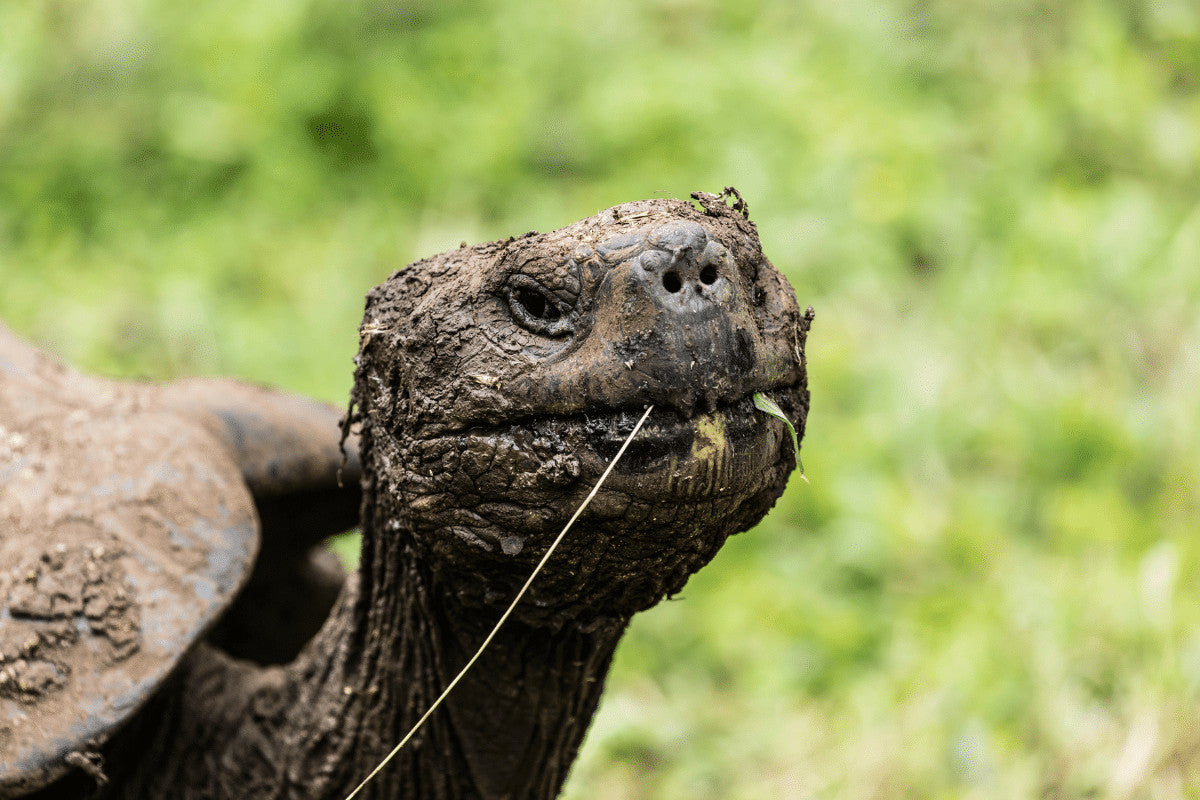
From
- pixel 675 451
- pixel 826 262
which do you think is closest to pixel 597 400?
pixel 675 451

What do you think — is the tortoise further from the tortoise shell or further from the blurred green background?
the blurred green background

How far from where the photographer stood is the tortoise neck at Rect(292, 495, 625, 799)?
5.69 ft

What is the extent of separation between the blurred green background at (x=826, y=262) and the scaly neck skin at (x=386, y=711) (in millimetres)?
1554

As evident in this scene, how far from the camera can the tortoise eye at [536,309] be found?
53.9 inches

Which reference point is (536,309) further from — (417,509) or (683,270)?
(417,509)

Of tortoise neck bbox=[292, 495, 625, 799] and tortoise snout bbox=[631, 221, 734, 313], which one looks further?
tortoise neck bbox=[292, 495, 625, 799]

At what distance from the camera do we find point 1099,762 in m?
3.14

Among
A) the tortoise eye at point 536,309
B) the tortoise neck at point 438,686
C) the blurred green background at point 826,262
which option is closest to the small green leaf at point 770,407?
the tortoise eye at point 536,309

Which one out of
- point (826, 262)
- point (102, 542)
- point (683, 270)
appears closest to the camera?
point (683, 270)

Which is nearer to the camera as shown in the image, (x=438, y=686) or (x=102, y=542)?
(x=438, y=686)

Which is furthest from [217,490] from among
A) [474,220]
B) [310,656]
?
[474,220]

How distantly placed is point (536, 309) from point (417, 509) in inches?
12.6

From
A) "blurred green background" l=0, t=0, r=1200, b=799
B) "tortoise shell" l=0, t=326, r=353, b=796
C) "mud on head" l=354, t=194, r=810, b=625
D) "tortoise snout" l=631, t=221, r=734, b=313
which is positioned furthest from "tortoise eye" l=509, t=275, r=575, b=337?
"blurred green background" l=0, t=0, r=1200, b=799

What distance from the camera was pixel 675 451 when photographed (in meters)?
1.33
